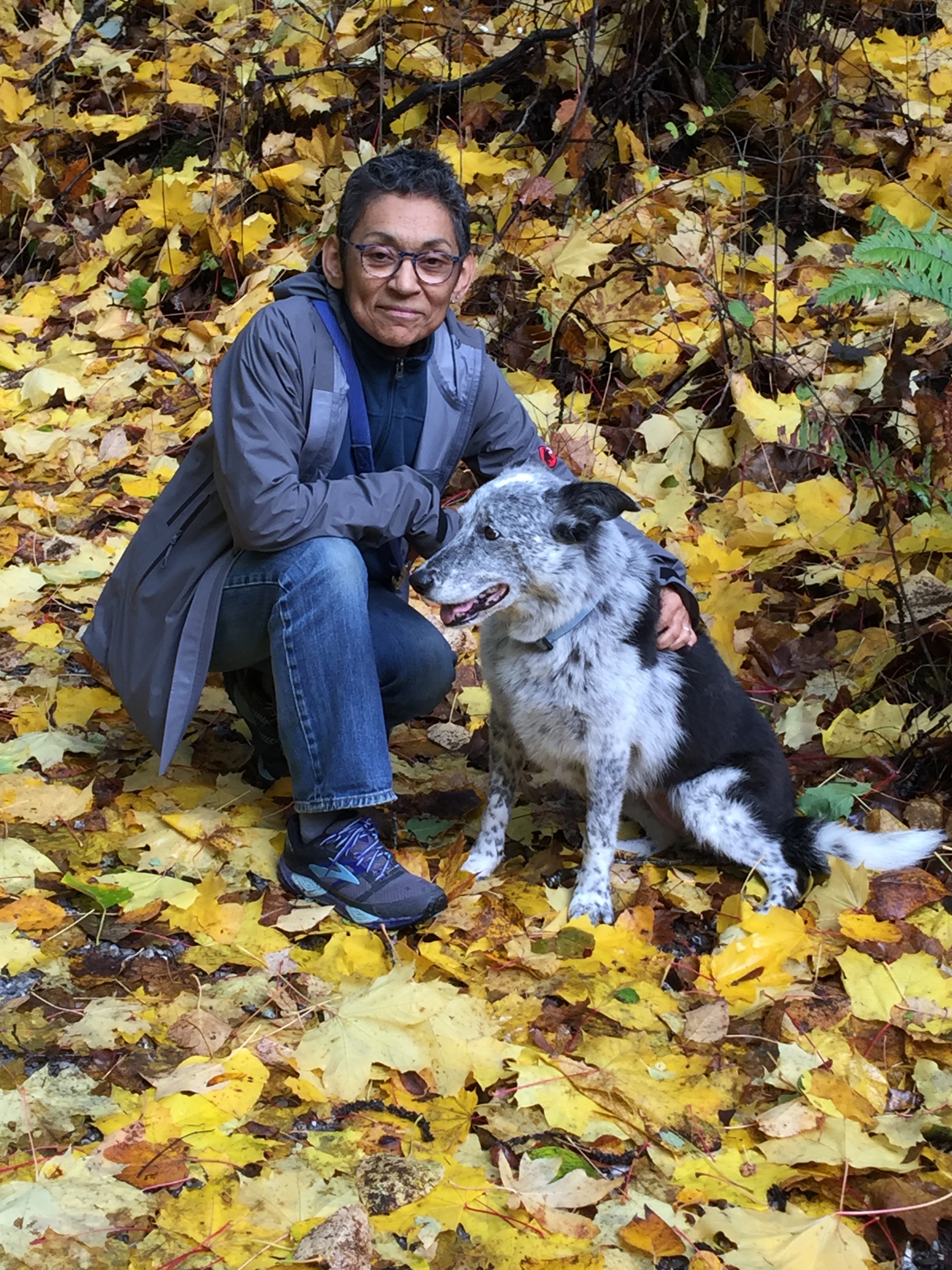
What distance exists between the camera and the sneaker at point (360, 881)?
3.31 meters

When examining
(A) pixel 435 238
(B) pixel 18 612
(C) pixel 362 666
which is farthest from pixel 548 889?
(B) pixel 18 612

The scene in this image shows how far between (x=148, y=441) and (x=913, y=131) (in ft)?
13.3

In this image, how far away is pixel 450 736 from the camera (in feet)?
14.7

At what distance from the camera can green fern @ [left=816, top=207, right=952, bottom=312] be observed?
139 inches

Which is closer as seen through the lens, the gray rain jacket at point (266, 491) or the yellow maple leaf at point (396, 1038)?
the yellow maple leaf at point (396, 1038)

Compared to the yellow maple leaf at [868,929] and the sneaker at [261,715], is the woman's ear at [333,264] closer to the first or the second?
the sneaker at [261,715]

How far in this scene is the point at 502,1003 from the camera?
298 centimetres

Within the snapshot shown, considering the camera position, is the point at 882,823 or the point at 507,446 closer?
the point at 882,823

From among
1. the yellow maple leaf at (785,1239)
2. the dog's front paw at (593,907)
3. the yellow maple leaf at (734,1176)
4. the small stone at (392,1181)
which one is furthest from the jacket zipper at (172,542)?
the yellow maple leaf at (785,1239)

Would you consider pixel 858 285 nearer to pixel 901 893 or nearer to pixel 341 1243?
pixel 901 893

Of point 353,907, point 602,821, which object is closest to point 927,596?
point 602,821

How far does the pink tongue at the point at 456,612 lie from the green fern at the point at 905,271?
1.40 m

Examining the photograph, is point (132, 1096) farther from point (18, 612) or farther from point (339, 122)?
point (339, 122)

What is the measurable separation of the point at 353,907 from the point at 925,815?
1.76 meters
